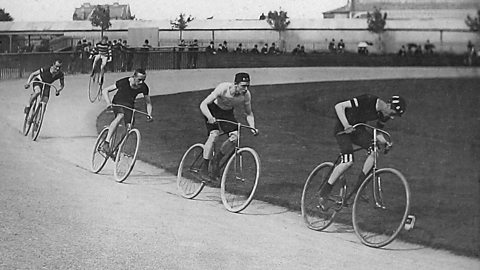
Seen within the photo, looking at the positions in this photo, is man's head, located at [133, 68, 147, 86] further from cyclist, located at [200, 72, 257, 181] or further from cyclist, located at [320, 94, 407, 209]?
cyclist, located at [320, 94, 407, 209]

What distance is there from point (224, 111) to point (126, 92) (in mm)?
1843

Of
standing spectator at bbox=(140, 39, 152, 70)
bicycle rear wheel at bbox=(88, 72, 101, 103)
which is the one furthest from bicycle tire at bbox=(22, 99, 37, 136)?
standing spectator at bbox=(140, 39, 152, 70)

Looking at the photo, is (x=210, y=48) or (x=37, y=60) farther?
(x=37, y=60)

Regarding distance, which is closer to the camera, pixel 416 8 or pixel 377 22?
pixel 416 8

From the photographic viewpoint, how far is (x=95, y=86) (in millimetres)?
10242

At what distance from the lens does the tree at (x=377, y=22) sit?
4539 millimetres

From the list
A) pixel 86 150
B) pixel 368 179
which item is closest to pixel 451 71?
pixel 368 179

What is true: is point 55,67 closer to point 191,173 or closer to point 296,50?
point 191,173

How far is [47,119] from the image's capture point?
1284 cm

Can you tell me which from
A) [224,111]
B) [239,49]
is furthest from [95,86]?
[239,49]

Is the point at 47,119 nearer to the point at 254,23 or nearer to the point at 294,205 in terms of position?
the point at 294,205

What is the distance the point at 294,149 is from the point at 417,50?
7133 millimetres

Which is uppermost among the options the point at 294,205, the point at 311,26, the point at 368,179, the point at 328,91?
the point at 311,26

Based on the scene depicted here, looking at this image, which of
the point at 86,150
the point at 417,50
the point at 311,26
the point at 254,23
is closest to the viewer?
the point at 417,50
